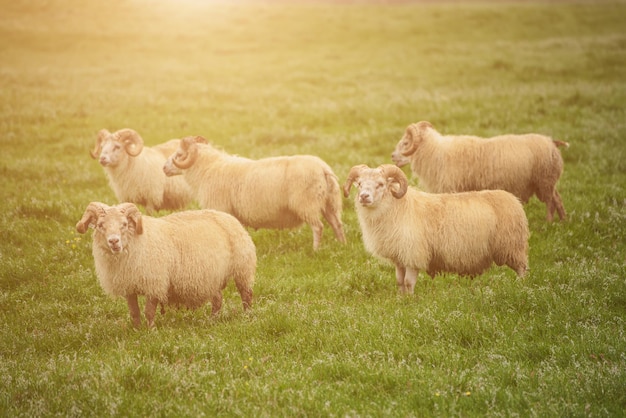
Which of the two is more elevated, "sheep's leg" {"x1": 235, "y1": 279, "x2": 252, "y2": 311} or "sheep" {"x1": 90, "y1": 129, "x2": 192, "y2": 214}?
"sheep" {"x1": 90, "y1": 129, "x2": 192, "y2": 214}

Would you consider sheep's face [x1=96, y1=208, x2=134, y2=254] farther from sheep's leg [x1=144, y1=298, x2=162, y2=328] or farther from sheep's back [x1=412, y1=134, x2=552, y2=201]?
sheep's back [x1=412, y1=134, x2=552, y2=201]

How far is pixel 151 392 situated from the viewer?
6.01 meters

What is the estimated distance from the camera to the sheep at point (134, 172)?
506 inches

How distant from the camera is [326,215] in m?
11.2

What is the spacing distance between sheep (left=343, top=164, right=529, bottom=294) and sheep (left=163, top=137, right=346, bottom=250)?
2059mm

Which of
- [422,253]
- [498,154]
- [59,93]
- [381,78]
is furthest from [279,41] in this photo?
[422,253]

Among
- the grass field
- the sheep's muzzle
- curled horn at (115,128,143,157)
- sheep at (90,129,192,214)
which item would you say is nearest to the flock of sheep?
the sheep's muzzle

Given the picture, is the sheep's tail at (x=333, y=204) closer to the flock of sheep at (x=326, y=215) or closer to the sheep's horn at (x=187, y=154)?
the flock of sheep at (x=326, y=215)

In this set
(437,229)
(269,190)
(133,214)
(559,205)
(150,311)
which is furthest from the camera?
(559,205)

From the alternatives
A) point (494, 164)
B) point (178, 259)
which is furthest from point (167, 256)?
point (494, 164)

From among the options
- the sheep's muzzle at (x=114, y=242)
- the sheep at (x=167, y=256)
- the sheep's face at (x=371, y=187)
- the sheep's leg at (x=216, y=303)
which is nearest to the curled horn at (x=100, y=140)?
the sheep at (x=167, y=256)

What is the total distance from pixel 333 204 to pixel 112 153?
16.0ft

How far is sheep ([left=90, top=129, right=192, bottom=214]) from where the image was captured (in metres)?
12.8

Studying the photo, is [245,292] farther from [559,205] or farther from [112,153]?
[559,205]
